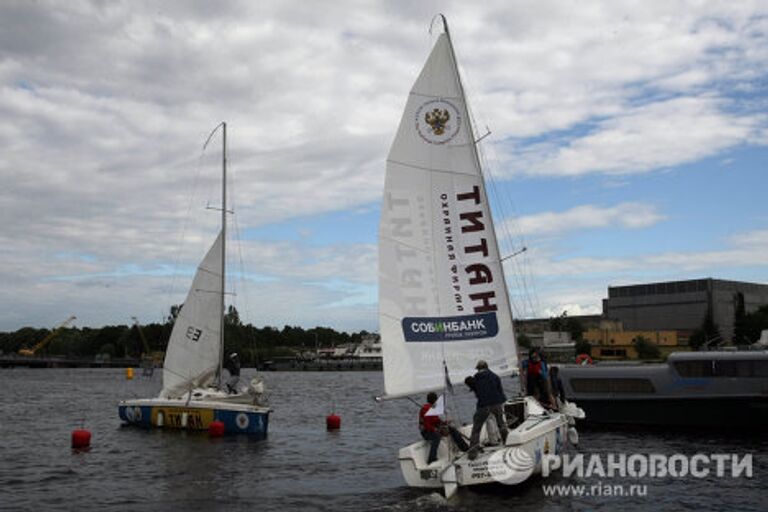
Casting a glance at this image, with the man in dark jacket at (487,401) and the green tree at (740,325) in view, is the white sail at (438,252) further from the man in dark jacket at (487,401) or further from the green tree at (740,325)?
the green tree at (740,325)

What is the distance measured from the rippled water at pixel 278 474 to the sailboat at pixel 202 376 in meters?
1.02

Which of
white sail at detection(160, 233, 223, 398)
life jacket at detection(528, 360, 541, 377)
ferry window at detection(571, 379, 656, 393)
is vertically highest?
white sail at detection(160, 233, 223, 398)

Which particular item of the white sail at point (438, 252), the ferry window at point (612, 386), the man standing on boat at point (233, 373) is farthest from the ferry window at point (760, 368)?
the man standing on boat at point (233, 373)

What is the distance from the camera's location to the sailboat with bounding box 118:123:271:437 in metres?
36.6

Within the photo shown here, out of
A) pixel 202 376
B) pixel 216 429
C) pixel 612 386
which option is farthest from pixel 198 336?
pixel 612 386

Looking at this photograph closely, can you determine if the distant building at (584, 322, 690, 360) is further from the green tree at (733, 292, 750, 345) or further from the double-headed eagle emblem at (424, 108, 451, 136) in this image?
the double-headed eagle emblem at (424, 108, 451, 136)

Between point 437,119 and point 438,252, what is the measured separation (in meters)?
3.91

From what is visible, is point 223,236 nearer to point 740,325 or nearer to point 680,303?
point 740,325

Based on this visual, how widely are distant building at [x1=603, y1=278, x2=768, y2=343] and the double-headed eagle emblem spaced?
165 m

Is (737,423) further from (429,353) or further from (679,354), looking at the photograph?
(429,353)

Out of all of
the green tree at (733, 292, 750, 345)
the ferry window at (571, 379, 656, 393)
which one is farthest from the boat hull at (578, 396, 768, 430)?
the green tree at (733, 292, 750, 345)

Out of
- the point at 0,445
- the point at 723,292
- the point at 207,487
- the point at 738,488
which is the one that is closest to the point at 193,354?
the point at 0,445

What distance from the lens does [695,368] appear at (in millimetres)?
37812

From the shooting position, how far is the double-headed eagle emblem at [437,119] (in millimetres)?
22266
